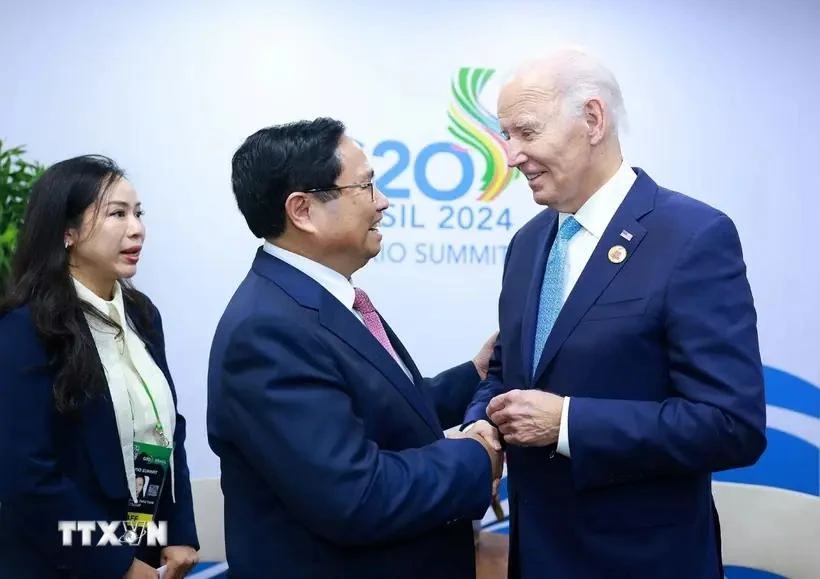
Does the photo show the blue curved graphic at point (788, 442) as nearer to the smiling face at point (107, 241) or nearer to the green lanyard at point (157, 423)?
the green lanyard at point (157, 423)

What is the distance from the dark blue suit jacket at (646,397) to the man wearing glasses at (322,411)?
0.18 metres

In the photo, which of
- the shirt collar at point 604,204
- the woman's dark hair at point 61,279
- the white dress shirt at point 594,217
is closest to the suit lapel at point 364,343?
the white dress shirt at point 594,217

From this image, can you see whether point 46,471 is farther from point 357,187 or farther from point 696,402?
point 696,402

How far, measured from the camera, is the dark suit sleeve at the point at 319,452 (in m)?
1.36

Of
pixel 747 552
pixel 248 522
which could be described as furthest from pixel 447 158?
pixel 248 522

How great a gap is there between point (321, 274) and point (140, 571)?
3.31ft

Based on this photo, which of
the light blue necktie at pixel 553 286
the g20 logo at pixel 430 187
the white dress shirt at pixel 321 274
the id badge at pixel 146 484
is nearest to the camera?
the white dress shirt at pixel 321 274

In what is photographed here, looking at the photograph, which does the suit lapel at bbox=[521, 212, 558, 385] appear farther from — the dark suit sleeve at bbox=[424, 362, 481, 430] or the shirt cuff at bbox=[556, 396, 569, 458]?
the dark suit sleeve at bbox=[424, 362, 481, 430]

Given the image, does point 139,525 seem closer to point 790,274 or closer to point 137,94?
point 137,94

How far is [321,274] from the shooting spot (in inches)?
63.0

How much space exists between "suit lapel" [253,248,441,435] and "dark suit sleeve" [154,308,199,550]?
1.01 m

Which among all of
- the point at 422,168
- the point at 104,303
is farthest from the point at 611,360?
the point at 422,168

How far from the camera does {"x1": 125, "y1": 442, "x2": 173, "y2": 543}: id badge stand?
85.3 inches

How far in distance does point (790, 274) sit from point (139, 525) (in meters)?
3.02
